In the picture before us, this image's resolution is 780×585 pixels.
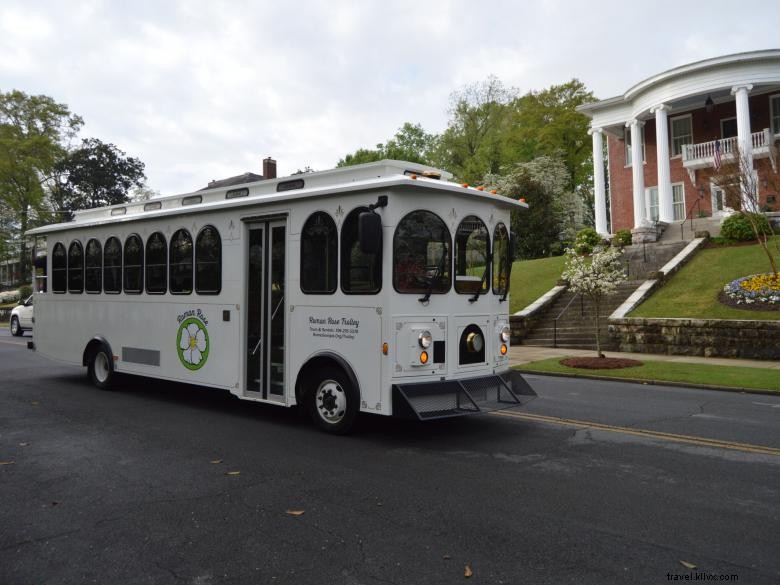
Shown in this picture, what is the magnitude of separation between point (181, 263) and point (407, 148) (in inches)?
2003

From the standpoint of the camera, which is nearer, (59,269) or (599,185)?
(59,269)

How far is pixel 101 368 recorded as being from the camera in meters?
11.1

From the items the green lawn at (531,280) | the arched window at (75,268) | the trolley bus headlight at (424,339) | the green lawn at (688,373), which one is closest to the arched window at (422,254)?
the trolley bus headlight at (424,339)

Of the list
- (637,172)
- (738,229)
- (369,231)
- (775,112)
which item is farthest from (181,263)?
(775,112)

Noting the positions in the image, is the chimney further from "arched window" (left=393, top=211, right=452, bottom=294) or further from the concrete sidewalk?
"arched window" (left=393, top=211, right=452, bottom=294)

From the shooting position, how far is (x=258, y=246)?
8266 mm

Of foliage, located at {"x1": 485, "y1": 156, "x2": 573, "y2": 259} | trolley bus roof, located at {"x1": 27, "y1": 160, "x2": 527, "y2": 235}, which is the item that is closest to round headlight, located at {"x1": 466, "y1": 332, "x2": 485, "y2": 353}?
trolley bus roof, located at {"x1": 27, "y1": 160, "x2": 527, "y2": 235}

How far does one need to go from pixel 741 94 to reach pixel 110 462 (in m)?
30.2

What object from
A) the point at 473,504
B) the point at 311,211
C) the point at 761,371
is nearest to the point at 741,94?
the point at 761,371

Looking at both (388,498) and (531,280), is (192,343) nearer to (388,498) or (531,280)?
(388,498)

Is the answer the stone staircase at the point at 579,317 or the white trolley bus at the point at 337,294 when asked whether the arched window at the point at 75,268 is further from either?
the stone staircase at the point at 579,317

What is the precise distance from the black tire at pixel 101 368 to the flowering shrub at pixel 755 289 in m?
16.2

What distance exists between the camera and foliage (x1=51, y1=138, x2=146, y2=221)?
219 feet

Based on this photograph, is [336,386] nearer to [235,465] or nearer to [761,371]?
[235,465]
